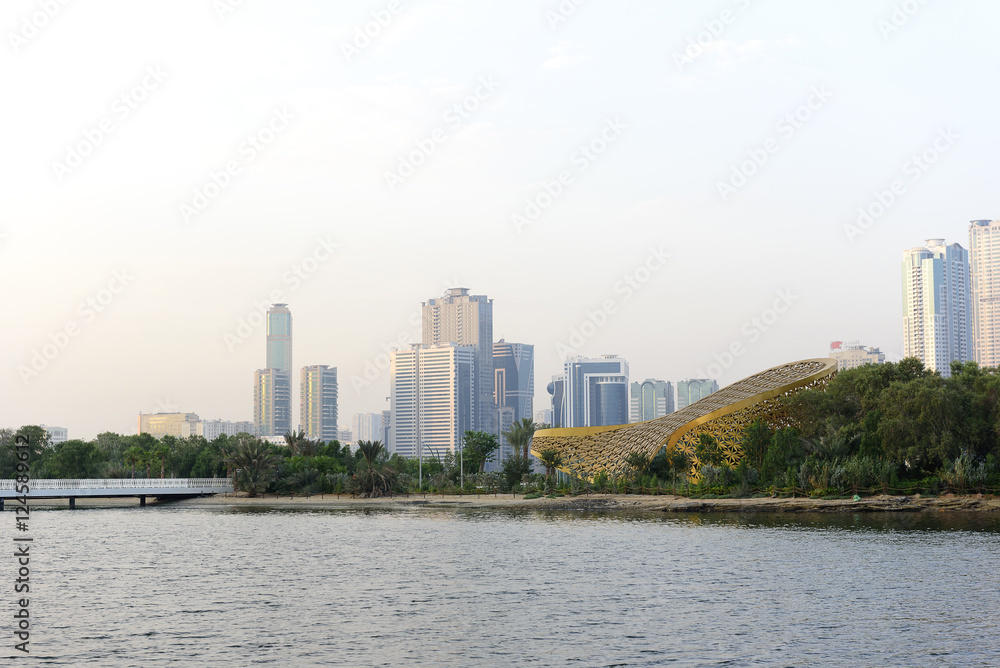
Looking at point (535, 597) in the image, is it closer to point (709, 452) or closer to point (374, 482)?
point (709, 452)

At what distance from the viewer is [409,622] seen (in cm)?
2372

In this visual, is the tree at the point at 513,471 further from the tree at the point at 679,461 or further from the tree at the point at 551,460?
the tree at the point at 679,461

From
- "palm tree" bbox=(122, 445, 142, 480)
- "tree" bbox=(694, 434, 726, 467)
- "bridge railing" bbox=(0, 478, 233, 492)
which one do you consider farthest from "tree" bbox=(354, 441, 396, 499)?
"tree" bbox=(694, 434, 726, 467)

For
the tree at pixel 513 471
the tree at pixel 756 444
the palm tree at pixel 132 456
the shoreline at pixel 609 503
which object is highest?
the tree at pixel 756 444

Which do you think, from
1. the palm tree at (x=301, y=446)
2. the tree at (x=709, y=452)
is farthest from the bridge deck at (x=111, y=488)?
the tree at (x=709, y=452)

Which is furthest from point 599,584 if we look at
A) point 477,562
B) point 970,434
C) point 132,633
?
point 970,434

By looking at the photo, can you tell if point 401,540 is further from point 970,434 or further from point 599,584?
point 970,434

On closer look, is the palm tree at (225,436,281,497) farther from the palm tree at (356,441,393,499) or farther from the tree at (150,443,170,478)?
the tree at (150,443,170,478)

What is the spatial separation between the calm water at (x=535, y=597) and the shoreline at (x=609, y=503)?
481 centimetres

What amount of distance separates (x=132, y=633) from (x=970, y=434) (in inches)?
1882

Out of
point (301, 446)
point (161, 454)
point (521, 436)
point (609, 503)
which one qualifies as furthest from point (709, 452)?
point (161, 454)

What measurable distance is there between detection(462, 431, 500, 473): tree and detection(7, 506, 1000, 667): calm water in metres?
49.5

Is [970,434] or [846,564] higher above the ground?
[970,434]

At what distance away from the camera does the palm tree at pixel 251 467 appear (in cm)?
8931
